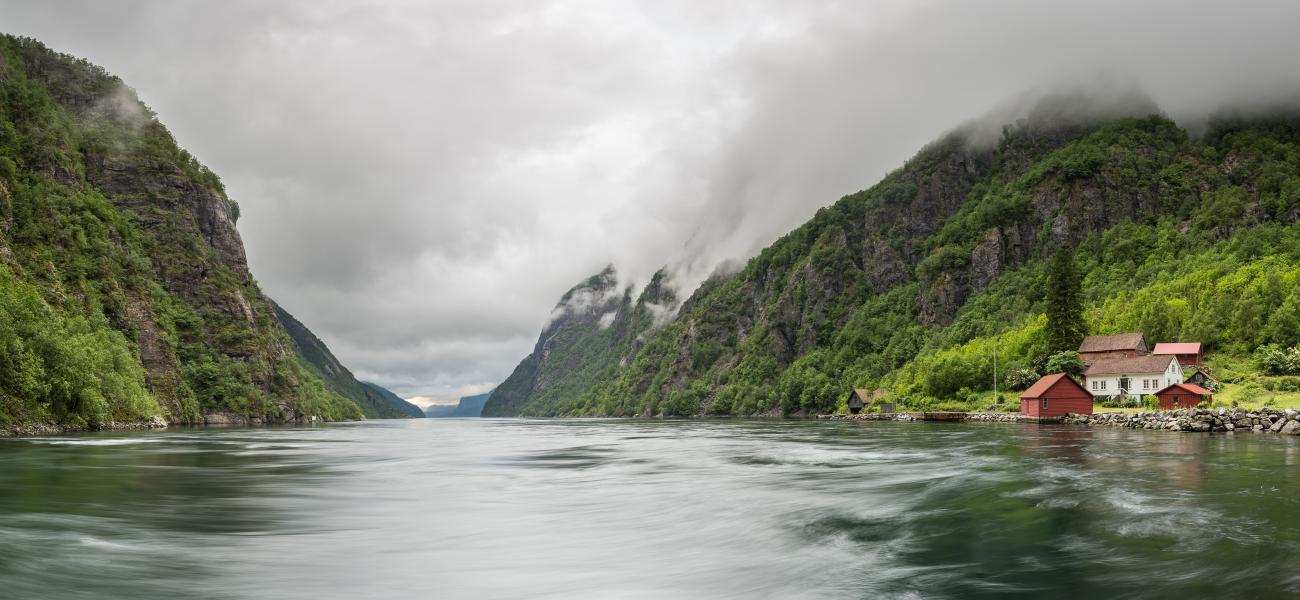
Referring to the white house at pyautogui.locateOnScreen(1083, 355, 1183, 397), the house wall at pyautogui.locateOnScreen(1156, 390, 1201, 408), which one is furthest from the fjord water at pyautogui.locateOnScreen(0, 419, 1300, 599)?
the white house at pyautogui.locateOnScreen(1083, 355, 1183, 397)

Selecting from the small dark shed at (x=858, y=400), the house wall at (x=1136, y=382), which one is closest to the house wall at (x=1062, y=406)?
the house wall at (x=1136, y=382)

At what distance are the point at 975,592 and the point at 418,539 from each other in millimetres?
11486

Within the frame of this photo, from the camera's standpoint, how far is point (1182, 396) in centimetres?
8162

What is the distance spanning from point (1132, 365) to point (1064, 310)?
999 inches

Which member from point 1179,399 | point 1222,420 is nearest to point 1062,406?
point 1179,399

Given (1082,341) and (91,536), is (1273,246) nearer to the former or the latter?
(1082,341)

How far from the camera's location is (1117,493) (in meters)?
20.5

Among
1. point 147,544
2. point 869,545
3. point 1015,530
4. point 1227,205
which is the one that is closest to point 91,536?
point 147,544

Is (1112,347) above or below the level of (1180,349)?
above

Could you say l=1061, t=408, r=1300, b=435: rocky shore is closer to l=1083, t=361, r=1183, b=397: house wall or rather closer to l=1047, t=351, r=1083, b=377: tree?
l=1083, t=361, r=1183, b=397: house wall

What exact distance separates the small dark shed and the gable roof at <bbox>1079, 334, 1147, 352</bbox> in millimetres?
48393

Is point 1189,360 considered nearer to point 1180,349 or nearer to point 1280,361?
point 1180,349

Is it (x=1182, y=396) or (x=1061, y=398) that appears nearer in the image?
(x=1182, y=396)

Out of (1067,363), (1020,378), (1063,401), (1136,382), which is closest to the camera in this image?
(1063,401)
